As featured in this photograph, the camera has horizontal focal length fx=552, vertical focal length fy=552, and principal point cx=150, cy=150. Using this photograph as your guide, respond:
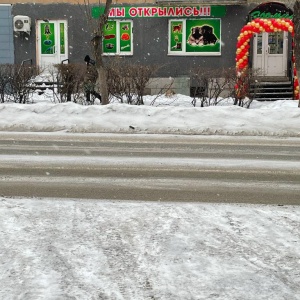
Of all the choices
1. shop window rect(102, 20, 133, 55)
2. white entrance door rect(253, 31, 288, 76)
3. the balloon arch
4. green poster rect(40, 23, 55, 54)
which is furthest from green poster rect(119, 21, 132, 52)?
white entrance door rect(253, 31, 288, 76)

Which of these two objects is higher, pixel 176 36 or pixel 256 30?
pixel 176 36

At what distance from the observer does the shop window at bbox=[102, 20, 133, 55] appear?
82.5 ft

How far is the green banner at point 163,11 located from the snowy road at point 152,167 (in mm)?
12619

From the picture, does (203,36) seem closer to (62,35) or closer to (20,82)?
(62,35)

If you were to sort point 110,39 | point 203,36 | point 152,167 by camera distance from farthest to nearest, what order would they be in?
point 110,39
point 203,36
point 152,167

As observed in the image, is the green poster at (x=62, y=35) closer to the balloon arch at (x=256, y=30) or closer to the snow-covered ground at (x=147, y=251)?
the balloon arch at (x=256, y=30)

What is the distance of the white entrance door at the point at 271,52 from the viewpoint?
2477 centimetres

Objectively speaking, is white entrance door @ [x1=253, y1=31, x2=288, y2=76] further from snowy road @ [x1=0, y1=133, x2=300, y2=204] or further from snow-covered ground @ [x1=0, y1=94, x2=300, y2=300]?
snow-covered ground @ [x1=0, y1=94, x2=300, y2=300]

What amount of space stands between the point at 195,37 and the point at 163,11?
185 centimetres

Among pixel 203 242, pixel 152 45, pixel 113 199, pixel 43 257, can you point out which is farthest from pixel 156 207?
pixel 152 45

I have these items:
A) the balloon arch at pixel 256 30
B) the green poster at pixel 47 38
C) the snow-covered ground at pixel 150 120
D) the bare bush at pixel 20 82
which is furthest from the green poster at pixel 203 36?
the snow-covered ground at pixel 150 120

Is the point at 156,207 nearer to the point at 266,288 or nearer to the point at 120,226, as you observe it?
the point at 120,226

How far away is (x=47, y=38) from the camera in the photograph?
2555cm

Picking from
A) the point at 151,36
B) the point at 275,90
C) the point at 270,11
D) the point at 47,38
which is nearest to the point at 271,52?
the point at 270,11
